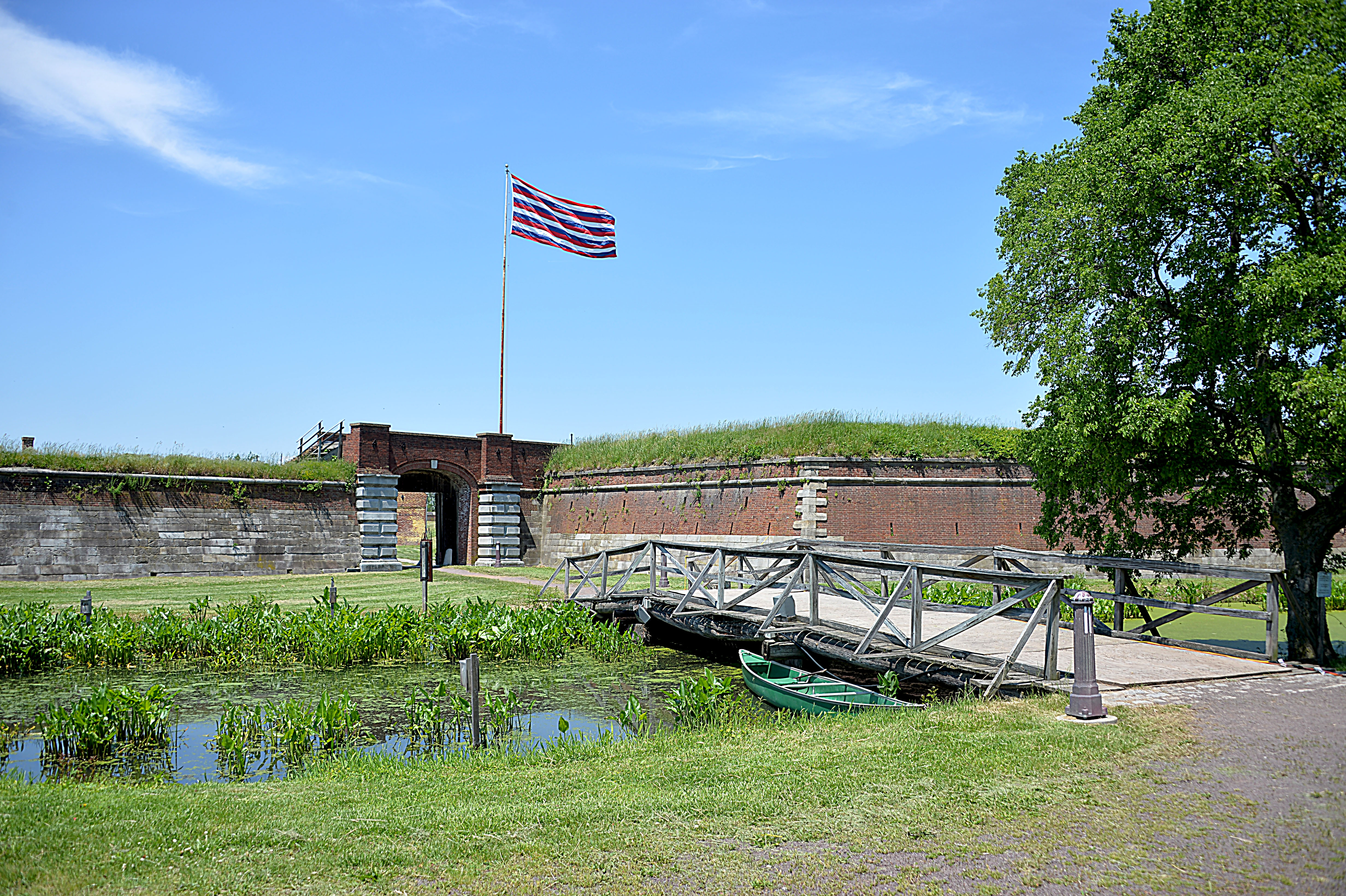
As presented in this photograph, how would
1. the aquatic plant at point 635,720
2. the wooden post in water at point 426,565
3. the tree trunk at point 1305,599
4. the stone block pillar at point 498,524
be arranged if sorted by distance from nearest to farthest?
the aquatic plant at point 635,720
the tree trunk at point 1305,599
the wooden post in water at point 426,565
the stone block pillar at point 498,524

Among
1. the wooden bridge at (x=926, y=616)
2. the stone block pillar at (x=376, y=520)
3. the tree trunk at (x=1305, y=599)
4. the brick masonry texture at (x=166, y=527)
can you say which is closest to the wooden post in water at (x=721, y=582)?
the wooden bridge at (x=926, y=616)

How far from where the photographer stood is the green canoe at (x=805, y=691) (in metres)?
8.59

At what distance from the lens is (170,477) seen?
26.6m

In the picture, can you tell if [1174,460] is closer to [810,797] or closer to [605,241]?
[810,797]

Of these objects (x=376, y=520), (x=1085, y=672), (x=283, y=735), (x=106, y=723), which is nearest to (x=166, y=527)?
(x=376, y=520)

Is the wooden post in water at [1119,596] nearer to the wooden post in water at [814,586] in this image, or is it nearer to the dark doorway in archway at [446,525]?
the wooden post in water at [814,586]

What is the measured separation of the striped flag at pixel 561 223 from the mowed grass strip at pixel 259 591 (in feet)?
38.2

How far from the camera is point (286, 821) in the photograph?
16.5 ft

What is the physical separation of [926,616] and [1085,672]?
674 cm

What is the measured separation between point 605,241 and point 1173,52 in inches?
858

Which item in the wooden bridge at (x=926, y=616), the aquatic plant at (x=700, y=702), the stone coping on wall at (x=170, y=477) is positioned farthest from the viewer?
the stone coping on wall at (x=170, y=477)

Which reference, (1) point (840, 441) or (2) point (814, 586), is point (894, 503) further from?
(2) point (814, 586)

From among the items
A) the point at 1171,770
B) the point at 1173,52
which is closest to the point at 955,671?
the point at 1171,770

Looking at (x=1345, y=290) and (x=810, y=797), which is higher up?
(x=1345, y=290)
